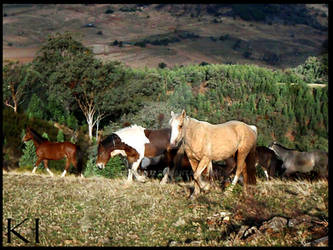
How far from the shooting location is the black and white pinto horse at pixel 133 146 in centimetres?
1501

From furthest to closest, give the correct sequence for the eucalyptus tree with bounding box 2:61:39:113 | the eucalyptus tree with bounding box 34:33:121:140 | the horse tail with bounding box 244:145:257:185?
the eucalyptus tree with bounding box 2:61:39:113, the eucalyptus tree with bounding box 34:33:121:140, the horse tail with bounding box 244:145:257:185

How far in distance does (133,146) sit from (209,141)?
12.0ft

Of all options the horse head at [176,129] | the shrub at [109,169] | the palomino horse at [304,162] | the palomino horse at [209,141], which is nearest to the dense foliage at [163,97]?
the shrub at [109,169]

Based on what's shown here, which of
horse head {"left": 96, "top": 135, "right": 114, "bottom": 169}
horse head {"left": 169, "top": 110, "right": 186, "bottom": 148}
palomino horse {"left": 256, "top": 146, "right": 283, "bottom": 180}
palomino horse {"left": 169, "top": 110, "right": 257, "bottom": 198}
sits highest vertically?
horse head {"left": 169, "top": 110, "right": 186, "bottom": 148}

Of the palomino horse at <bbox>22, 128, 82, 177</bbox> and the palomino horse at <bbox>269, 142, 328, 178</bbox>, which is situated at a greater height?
the palomino horse at <bbox>269, 142, 328, 178</bbox>

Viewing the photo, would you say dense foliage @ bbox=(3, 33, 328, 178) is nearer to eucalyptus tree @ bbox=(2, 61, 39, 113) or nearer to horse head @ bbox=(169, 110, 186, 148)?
eucalyptus tree @ bbox=(2, 61, 39, 113)

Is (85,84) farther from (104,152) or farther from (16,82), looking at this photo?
(104,152)

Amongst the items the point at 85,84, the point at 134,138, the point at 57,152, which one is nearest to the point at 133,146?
the point at 134,138

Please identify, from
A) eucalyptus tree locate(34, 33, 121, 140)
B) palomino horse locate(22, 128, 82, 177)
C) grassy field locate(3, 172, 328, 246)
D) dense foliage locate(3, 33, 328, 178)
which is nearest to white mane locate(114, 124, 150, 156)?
grassy field locate(3, 172, 328, 246)

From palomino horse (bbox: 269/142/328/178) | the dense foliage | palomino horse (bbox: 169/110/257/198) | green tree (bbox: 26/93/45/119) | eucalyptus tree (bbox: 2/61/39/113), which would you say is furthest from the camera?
eucalyptus tree (bbox: 2/61/39/113)

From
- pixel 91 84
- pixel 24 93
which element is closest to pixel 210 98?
pixel 91 84

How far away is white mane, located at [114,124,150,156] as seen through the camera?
15.1 metres

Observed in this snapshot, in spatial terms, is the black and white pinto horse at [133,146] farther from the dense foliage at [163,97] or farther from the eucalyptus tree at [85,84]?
the eucalyptus tree at [85,84]

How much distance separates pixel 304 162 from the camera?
16734 mm
